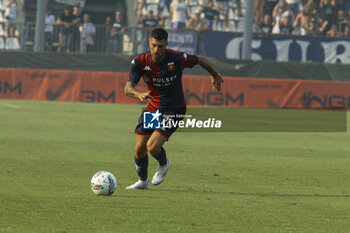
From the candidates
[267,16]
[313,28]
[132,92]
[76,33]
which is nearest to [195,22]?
[267,16]

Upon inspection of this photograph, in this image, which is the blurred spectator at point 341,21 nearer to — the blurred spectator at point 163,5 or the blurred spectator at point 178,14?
the blurred spectator at point 178,14

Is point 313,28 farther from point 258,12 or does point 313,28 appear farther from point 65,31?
point 65,31

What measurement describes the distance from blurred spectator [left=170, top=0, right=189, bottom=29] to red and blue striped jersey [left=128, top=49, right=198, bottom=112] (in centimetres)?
1973

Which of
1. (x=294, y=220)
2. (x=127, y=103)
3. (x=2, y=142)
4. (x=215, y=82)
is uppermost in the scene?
(x=215, y=82)

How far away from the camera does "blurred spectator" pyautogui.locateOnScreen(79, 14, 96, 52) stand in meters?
27.2

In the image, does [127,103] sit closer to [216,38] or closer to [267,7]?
[216,38]

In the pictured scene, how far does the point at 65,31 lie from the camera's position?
27.4 m

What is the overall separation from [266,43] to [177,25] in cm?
376

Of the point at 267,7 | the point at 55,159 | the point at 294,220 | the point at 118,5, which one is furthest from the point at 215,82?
the point at 118,5

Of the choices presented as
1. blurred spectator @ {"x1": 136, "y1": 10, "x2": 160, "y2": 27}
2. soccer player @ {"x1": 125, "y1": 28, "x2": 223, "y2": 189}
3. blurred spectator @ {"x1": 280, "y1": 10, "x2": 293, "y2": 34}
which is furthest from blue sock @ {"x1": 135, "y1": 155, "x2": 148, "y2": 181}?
blurred spectator @ {"x1": 280, "y1": 10, "x2": 293, "y2": 34}

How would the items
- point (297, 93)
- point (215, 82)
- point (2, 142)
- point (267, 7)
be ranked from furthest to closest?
point (267, 7) < point (297, 93) < point (2, 142) < point (215, 82)

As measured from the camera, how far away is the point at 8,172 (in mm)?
9797

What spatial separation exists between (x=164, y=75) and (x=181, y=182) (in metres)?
1.63

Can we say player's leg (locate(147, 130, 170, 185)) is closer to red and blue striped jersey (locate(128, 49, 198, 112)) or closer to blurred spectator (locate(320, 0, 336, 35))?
red and blue striped jersey (locate(128, 49, 198, 112))
